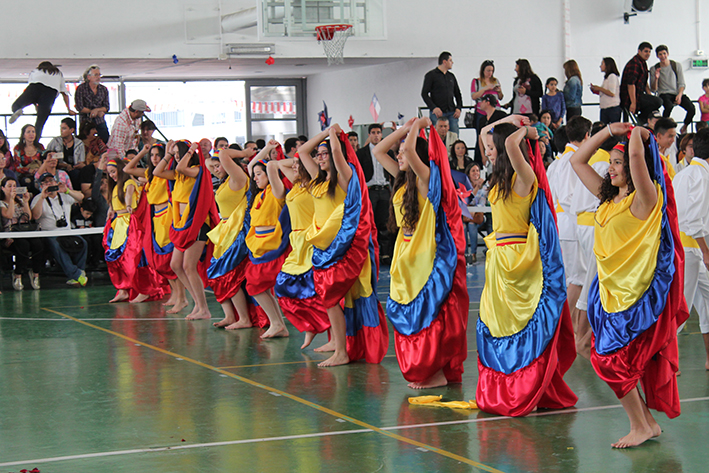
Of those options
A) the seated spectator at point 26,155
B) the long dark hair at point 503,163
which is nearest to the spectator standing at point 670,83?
the seated spectator at point 26,155

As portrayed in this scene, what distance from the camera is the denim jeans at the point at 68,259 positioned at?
12.6 metres

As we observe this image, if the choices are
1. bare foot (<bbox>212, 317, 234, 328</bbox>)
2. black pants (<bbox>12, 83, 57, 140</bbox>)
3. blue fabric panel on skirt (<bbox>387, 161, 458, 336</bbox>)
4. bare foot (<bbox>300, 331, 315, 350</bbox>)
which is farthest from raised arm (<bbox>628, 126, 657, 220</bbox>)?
black pants (<bbox>12, 83, 57, 140</bbox>)

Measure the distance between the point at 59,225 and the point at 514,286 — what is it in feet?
32.0

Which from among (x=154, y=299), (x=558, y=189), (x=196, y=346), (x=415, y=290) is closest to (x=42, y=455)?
(x=415, y=290)

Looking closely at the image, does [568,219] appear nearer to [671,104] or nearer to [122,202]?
[122,202]

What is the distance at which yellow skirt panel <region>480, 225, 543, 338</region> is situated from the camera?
16.5 feet

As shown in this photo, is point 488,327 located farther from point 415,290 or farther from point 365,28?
point 365,28

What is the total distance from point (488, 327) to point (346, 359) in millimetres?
1757

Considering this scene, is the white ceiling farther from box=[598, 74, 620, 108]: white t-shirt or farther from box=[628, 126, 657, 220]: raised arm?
box=[628, 126, 657, 220]: raised arm

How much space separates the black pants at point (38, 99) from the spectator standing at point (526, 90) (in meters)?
8.19

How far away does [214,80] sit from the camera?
2070 centimetres

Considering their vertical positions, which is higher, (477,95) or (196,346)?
(477,95)

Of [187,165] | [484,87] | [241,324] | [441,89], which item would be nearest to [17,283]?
[187,165]

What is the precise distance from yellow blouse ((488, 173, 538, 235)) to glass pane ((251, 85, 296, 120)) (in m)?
16.6
